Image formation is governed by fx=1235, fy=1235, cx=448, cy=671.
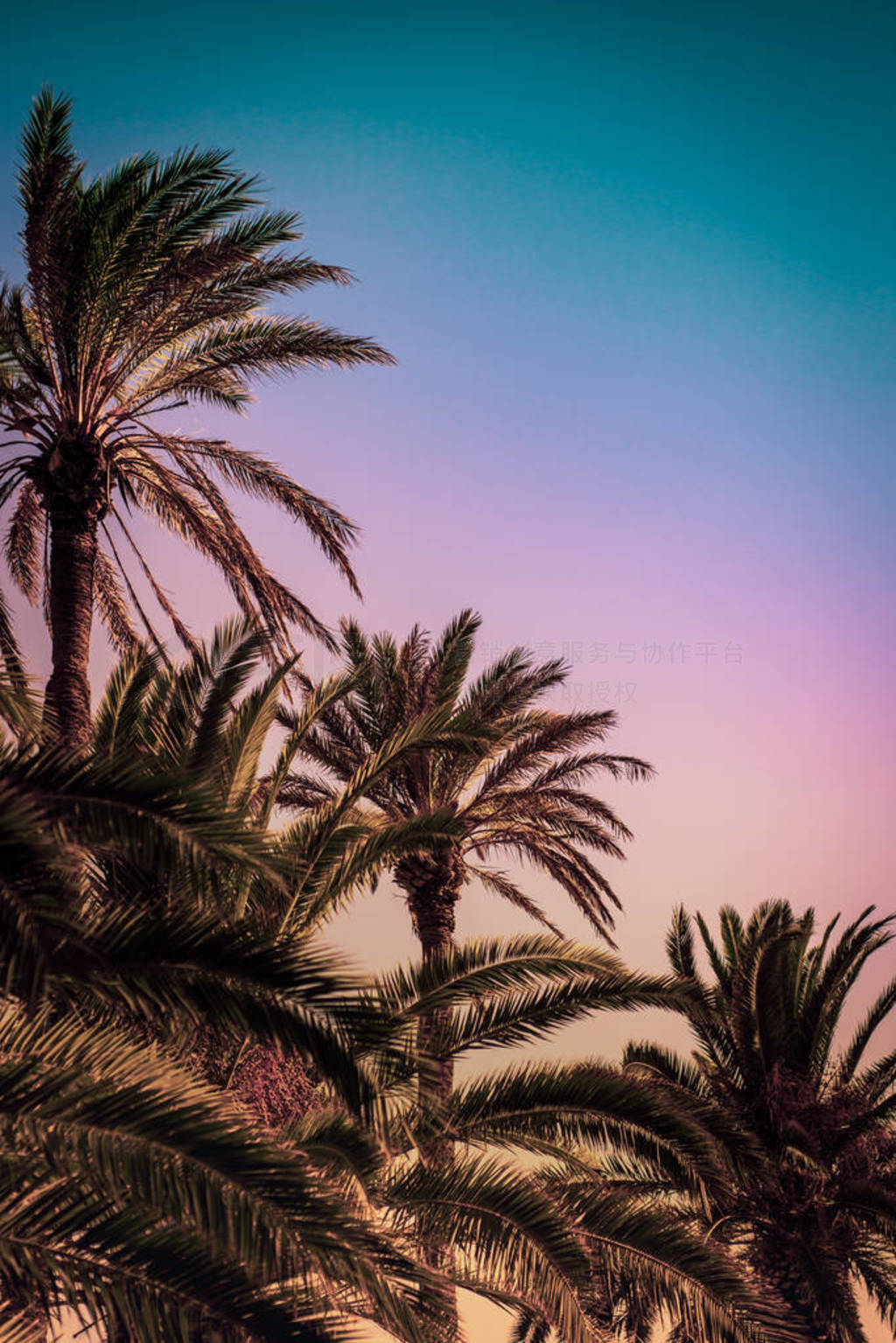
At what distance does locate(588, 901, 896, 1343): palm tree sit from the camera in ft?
52.2

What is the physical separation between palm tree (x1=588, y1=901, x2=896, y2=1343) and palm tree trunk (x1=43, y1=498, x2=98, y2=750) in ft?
28.5

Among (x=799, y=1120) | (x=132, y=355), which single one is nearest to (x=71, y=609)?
→ (x=132, y=355)

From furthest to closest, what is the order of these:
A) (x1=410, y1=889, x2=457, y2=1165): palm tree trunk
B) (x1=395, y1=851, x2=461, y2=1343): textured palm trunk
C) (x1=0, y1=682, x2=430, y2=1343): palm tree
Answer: (x1=395, y1=851, x2=461, y2=1343): textured palm trunk < (x1=410, y1=889, x2=457, y2=1165): palm tree trunk < (x1=0, y1=682, x2=430, y2=1343): palm tree

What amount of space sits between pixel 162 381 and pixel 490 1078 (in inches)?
310

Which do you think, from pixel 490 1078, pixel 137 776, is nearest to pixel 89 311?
pixel 137 776

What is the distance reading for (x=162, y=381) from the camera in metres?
13.2

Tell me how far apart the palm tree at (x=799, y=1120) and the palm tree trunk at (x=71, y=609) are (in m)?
8.69

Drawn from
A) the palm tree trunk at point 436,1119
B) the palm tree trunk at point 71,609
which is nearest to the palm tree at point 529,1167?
the palm tree trunk at point 436,1119

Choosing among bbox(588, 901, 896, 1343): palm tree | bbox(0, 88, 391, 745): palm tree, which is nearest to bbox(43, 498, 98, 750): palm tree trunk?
bbox(0, 88, 391, 745): palm tree

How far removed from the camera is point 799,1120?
1669cm

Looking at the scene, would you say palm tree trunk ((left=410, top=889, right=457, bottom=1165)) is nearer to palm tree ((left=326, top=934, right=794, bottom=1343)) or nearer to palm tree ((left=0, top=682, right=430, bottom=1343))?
palm tree ((left=326, top=934, right=794, bottom=1343))

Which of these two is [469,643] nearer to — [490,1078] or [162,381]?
[162,381]

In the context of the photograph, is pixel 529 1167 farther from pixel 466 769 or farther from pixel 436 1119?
pixel 466 769

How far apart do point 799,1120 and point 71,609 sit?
11760 millimetres
